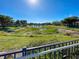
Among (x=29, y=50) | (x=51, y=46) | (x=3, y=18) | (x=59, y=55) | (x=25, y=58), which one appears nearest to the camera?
(x=25, y=58)

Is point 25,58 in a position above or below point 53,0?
below

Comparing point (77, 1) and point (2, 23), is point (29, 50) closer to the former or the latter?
point (77, 1)

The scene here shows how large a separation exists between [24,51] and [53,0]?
25.0 feet

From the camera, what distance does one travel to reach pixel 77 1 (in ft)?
37.8

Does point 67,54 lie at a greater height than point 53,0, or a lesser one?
lesser

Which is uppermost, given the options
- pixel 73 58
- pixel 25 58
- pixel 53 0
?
pixel 53 0

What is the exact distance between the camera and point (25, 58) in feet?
6.43

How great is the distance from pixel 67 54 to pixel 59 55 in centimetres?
25

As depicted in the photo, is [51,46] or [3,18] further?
[3,18]

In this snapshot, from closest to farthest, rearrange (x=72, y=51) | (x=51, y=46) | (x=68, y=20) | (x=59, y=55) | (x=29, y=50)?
(x=29, y=50) → (x=51, y=46) → (x=59, y=55) → (x=72, y=51) → (x=68, y=20)

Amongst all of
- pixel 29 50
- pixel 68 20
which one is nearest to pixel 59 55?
pixel 29 50

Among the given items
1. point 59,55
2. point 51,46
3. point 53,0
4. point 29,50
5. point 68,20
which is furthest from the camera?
point 68,20

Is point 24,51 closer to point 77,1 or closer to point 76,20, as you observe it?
point 77,1

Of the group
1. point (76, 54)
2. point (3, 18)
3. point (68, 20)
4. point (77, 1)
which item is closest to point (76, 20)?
point (68, 20)
